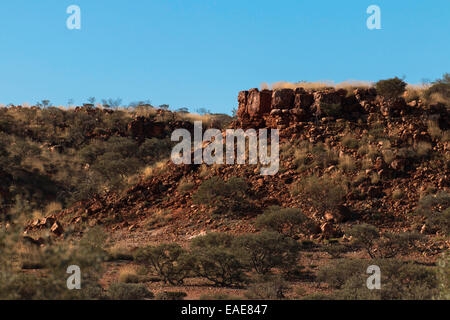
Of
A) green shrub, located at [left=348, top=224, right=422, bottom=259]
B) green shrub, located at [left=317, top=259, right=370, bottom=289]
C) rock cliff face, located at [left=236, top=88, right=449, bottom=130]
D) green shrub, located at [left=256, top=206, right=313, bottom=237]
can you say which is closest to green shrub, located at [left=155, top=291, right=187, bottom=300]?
green shrub, located at [left=317, top=259, right=370, bottom=289]

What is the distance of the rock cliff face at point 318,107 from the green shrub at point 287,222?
24.6 feet

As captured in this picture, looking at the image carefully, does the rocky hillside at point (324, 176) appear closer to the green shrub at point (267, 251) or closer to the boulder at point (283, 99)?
the boulder at point (283, 99)

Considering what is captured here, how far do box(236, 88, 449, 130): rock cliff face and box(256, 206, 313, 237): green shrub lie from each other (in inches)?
295

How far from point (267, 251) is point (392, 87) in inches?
534

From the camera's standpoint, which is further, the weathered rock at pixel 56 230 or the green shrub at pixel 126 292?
the weathered rock at pixel 56 230

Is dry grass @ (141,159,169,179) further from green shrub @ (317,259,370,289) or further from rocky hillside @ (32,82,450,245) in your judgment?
green shrub @ (317,259,370,289)

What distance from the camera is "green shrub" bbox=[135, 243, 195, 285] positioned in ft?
43.6

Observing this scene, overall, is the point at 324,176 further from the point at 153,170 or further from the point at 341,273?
the point at 153,170

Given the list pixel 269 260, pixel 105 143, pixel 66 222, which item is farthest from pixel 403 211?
pixel 105 143

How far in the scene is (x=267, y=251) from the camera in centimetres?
1422

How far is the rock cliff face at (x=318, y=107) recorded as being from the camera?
78.6 feet

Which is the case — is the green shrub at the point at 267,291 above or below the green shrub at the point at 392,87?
below

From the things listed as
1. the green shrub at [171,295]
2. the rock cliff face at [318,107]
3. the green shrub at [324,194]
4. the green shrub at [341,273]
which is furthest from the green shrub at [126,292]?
the rock cliff face at [318,107]
